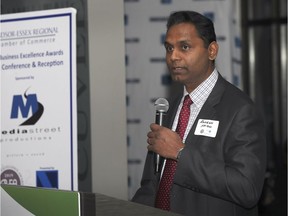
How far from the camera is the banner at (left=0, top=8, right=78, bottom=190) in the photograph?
91.0 inches

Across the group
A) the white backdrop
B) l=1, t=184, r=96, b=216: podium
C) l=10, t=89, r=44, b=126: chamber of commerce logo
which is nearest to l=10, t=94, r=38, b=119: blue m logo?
l=10, t=89, r=44, b=126: chamber of commerce logo

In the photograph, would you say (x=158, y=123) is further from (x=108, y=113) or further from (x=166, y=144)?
(x=108, y=113)

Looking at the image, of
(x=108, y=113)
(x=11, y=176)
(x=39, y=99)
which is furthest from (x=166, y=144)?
(x=11, y=176)

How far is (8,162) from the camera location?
2.44 m

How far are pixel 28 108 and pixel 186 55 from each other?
86cm

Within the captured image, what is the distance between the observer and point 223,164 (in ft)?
5.61

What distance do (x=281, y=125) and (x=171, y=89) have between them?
2.39 meters

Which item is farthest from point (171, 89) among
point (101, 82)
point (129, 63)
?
point (101, 82)

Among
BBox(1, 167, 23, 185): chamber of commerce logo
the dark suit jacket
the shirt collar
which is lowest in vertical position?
BBox(1, 167, 23, 185): chamber of commerce logo

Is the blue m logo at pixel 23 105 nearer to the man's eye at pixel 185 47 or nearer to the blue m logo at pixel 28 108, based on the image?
the blue m logo at pixel 28 108

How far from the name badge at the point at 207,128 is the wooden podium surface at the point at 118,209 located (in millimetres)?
882

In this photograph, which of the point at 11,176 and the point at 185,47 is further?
the point at 11,176

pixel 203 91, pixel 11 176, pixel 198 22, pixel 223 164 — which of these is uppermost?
pixel 198 22

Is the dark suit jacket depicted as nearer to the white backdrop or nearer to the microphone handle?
the microphone handle
